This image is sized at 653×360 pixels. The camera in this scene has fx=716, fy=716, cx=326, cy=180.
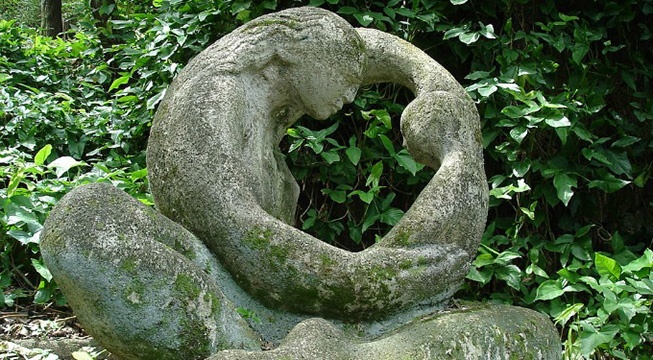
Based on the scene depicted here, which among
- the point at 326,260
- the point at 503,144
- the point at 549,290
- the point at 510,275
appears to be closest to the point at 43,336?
the point at 326,260

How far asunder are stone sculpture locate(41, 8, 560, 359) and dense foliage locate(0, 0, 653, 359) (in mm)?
998

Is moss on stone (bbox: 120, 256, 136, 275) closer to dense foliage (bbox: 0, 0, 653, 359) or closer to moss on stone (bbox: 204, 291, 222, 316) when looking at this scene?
moss on stone (bbox: 204, 291, 222, 316)

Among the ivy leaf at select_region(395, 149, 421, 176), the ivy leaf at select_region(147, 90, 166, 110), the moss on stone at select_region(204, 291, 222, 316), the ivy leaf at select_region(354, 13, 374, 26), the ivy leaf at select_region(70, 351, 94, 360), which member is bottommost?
the ivy leaf at select_region(395, 149, 421, 176)

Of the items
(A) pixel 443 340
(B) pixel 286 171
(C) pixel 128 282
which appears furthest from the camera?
(B) pixel 286 171

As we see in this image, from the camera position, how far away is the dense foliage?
3.15 m

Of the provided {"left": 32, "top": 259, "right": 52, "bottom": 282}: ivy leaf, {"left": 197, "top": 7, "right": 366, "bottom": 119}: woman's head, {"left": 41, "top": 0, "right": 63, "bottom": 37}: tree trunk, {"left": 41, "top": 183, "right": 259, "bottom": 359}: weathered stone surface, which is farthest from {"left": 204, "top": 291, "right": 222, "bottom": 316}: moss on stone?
{"left": 41, "top": 0, "right": 63, "bottom": 37}: tree trunk

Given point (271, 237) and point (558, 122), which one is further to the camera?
point (558, 122)

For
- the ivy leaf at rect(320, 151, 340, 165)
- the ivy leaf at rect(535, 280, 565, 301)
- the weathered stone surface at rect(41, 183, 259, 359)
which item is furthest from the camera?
the ivy leaf at rect(320, 151, 340, 165)

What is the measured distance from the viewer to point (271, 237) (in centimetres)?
181

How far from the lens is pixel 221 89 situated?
196 centimetres

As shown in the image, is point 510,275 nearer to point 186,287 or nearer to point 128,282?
point 186,287

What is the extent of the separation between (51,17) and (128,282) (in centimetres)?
597

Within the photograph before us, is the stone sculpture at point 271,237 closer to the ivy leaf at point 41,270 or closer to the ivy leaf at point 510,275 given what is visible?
the ivy leaf at point 41,270

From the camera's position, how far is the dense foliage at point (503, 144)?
10.3 ft
